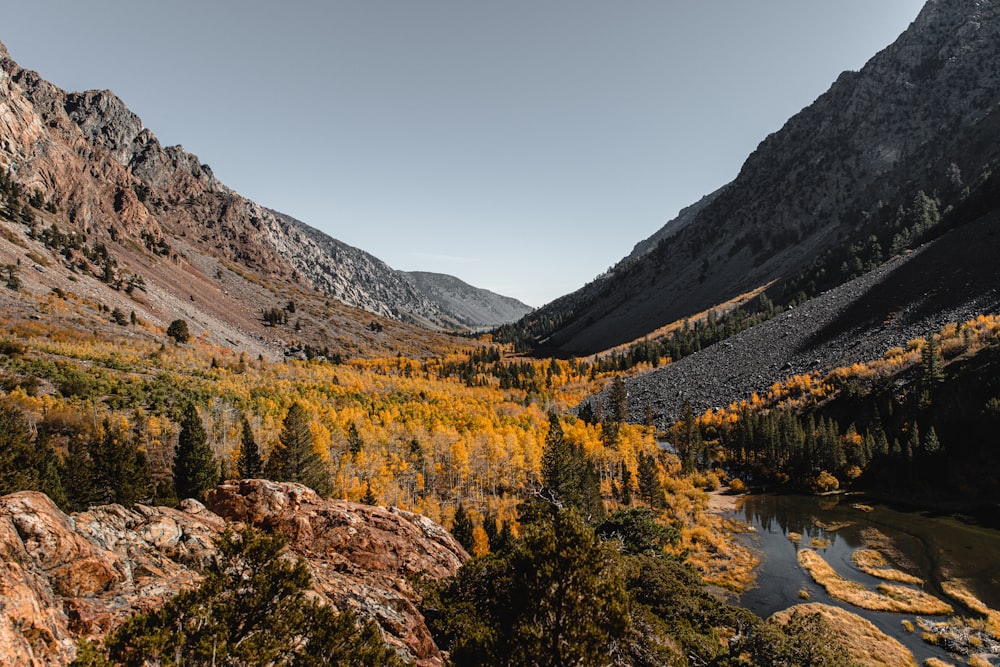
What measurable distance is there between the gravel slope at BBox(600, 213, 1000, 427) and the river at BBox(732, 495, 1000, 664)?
1609 inches

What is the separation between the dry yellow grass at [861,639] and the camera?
31.1 meters

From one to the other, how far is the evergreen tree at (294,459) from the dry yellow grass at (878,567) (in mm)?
54298

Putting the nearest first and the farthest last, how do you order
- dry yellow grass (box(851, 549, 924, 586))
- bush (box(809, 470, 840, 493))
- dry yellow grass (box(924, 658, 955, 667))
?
1. dry yellow grass (box(924, 658, 955, 667))
2. dry yellow grass (box(851, 549, 924, 586))
3. bush (box(809, 470, 840, 493))

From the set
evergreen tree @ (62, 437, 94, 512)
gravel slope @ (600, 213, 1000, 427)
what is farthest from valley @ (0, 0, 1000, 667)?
gravel slope @ (600, 213, 1000, 427)

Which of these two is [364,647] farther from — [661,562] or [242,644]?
[661,562]

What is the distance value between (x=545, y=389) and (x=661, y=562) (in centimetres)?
11329

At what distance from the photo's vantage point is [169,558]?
14766mm

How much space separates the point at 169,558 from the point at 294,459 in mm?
32581

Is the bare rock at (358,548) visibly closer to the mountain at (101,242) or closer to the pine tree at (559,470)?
the pine tree at (559,470)

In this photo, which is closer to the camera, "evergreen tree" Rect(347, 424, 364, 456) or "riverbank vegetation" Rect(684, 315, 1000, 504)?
"evergreen tree" Rect(347, 424, 364, 456)

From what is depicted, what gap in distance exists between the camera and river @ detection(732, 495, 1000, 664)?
39.9m

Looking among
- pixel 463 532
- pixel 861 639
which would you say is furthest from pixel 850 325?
pixel 463 532

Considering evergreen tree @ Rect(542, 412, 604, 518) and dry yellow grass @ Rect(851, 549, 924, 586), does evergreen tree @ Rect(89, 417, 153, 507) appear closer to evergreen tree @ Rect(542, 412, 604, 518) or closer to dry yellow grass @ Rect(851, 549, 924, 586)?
evergreen tree @ Rect(542, 412, 604, 518)

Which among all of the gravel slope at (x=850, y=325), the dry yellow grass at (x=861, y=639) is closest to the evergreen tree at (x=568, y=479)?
the dry yellow grass at (x=861, y=639)
